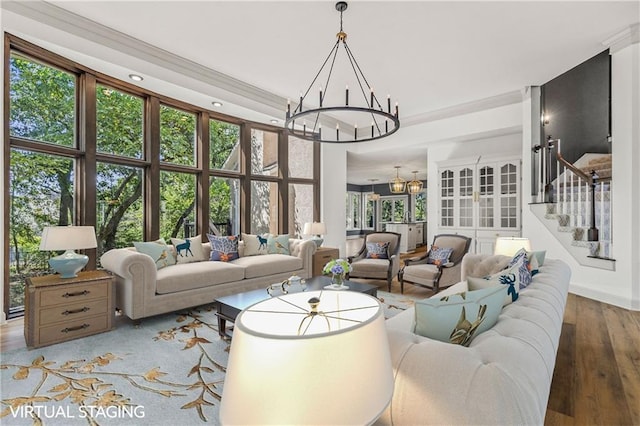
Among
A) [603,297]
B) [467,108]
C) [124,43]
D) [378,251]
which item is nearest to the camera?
[124,43]

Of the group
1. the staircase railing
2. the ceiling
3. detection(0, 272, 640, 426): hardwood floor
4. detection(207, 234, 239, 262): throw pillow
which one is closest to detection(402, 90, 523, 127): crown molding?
the ceiling

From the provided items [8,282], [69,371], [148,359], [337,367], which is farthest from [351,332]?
[8,282]

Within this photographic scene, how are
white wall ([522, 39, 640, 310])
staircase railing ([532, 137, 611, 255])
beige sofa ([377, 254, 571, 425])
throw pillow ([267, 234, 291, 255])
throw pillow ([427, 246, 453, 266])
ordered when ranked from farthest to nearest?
1. throw pillow ([267, 234, 291, 255])
2. throw pillow ([427, 246, 453, 266])
3. staircase railing ([532, 137, 611, 255])
4. white wall ([522, 39, 640, 310])
5. beige sofa ([377, 254, 571, 425])

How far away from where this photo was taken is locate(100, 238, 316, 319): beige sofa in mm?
3223

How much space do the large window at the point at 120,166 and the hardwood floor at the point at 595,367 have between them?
128 cm

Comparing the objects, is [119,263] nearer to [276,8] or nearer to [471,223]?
[276,8]

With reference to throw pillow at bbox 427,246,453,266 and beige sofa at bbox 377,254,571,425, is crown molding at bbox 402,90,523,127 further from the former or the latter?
beige sofa at bbox 377,254,571,425

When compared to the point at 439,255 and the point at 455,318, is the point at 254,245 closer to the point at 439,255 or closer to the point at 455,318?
the point at 439,255

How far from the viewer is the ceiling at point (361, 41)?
303 centimetres

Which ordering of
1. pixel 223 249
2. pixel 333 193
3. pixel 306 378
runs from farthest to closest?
1. pixel 333 193
2. pixel 223 249
3. pixel 306 378

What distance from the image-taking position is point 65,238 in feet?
9.52

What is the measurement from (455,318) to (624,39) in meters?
4.42

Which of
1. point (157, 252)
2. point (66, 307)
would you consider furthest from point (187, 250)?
point (66, 307)

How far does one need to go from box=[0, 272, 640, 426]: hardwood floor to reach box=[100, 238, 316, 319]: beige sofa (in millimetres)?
900
